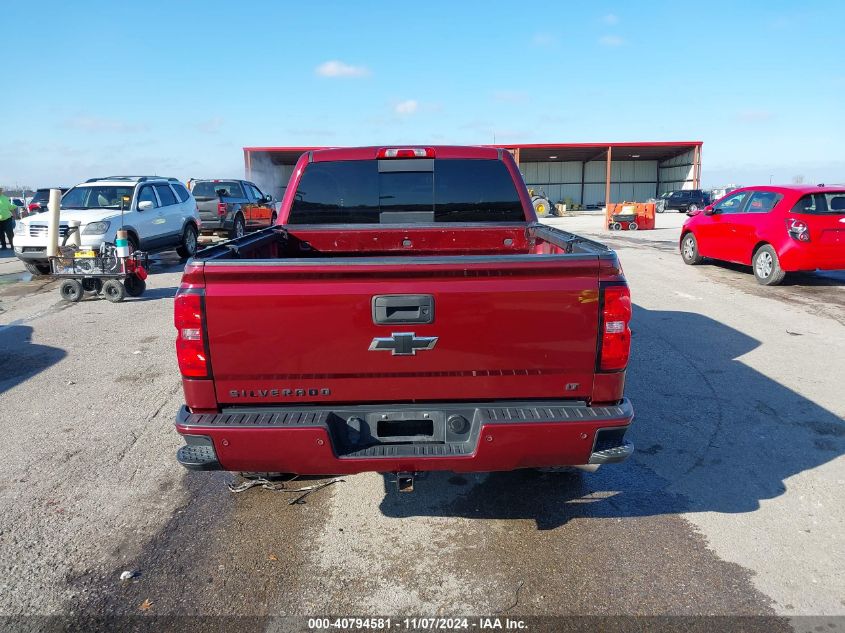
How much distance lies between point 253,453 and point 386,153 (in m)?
2.61

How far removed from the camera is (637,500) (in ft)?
12.0

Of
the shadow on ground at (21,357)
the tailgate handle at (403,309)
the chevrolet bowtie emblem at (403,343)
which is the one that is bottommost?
the shadow on ground at (21,357)

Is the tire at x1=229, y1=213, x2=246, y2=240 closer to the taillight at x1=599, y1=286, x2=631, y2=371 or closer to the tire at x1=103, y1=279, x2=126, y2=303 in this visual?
the tire at x1=103, y1=279, x2=126, y2=303

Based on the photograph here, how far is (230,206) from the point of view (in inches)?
722

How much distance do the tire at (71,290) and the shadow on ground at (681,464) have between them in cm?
832

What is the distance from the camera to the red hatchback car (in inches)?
381

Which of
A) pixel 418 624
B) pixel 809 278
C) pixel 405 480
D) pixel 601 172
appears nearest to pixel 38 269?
pixel 405 480

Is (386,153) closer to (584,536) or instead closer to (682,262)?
(584,536)

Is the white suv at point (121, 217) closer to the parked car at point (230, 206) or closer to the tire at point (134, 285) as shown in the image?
the tire at point (134, 285)

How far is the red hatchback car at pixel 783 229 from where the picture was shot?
381 inches

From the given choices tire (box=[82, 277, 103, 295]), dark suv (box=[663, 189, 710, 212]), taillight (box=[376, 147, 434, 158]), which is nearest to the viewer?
taillight (box=[376, 147, 434, 158])

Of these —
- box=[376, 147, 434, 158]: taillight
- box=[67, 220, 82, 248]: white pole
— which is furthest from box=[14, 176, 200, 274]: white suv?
box=[376, 147, 434, 158]: taillight

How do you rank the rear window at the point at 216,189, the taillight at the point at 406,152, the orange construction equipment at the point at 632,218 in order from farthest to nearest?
1. the orange construction equipment at the point at 632,218
2. the rear window at the point at 216,189
3. the taillight at the point at 406,152

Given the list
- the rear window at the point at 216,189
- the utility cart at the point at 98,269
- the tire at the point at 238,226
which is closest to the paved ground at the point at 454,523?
the utility cart at the point at 98,269
